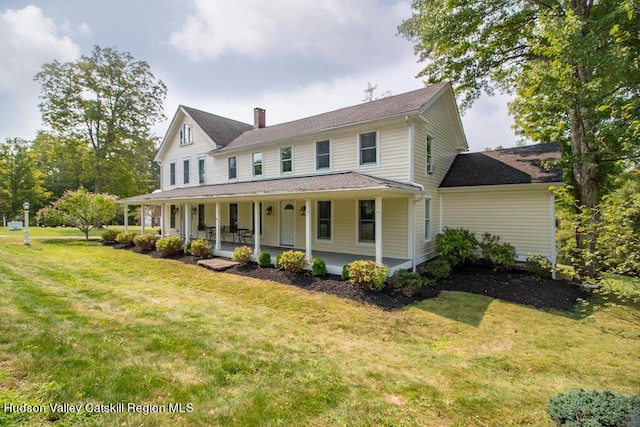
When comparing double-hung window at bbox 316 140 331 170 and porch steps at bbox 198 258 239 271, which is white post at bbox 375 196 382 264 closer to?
double-hung window at bbox 316 140 331 170

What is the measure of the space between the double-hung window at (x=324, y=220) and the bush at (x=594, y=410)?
948cm

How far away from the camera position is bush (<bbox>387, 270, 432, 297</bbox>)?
791cm

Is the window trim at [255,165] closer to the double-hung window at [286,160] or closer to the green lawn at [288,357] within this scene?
the double-hung window at [286,160]

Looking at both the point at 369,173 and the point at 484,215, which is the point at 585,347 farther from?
the point at 369,173

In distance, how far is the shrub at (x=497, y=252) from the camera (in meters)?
10.1

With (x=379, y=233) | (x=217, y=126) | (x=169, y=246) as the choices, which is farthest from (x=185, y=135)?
(x=379, y=233)

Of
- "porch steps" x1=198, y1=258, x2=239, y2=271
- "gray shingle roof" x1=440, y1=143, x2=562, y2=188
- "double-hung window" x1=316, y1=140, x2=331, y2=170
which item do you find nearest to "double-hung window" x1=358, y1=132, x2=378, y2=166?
"double-hung window" x1=316, y1=140, x2=331, y2=170

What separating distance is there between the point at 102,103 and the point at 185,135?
48.2 ft

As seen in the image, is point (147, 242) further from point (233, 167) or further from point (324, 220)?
point (324, 220)

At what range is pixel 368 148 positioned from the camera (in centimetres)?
1088

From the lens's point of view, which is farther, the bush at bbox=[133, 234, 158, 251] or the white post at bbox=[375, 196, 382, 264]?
the bush at bbox=[133, 234, 158, 251]

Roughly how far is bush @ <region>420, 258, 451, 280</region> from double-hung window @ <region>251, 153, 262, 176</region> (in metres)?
8.81

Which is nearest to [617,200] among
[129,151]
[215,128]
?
[215,128]

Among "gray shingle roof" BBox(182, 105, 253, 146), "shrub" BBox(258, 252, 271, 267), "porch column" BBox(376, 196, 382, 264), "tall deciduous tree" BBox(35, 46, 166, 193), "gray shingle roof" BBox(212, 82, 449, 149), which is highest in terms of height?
"tall deciduous tree" BBox(35, 46, 166, 193)
